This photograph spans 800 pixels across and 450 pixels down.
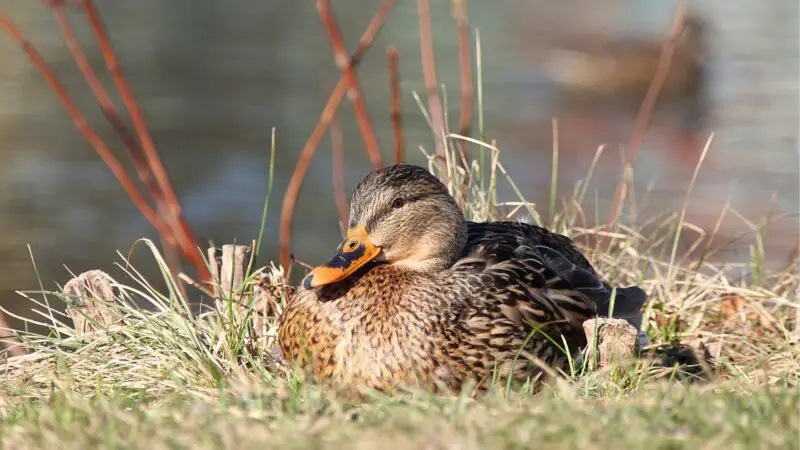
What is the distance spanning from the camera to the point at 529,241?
4.57 meters

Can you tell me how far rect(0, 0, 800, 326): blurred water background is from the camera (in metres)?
12.1

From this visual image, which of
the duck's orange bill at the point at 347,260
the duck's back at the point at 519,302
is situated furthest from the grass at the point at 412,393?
the duck's orange bill at the point at 347,260

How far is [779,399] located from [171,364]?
84.0 inches

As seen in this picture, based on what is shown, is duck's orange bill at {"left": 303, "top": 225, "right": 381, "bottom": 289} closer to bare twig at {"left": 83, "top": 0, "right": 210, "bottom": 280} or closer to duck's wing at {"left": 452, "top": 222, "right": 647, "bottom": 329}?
duck's wing at {"left": 452, "top": 222, "right": 647, "bottom": 329}

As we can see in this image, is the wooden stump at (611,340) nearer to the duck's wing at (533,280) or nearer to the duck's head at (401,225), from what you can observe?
the duck's wing at (533,280)

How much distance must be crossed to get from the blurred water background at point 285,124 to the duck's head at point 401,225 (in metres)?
3.81

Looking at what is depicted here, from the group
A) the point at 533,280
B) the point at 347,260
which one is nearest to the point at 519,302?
the point at 533,280

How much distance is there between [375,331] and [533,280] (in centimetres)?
68

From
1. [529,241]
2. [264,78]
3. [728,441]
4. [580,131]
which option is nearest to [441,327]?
[529,241]

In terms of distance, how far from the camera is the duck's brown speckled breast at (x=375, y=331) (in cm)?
→ 378

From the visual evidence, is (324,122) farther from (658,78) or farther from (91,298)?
(658,78)

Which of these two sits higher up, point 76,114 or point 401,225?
point 76,114

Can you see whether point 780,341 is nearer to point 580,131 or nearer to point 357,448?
point 357,448

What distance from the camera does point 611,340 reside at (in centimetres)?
395
